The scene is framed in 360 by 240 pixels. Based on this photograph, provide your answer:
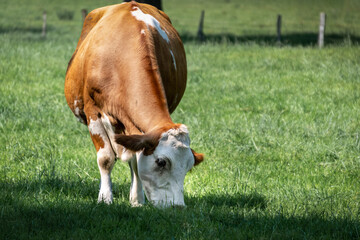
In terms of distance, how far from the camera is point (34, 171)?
17.5 feet

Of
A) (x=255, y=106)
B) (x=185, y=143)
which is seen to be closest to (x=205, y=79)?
(x=255, y=106)

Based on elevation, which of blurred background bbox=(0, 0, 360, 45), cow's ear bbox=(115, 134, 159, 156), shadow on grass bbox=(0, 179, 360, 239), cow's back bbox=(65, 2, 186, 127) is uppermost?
cow's back bbox=(65, 2, 186, 127)

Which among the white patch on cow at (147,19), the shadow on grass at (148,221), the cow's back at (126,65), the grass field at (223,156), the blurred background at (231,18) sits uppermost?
the white patch on cow at (147,19)

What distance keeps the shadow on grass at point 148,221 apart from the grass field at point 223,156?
0.04ft

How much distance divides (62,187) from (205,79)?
693 cm

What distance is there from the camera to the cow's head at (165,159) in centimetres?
374

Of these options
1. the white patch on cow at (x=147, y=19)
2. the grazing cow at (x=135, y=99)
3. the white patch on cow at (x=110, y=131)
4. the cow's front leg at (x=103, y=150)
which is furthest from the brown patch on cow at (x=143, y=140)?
the white patch on cow at (x=147, y=19)

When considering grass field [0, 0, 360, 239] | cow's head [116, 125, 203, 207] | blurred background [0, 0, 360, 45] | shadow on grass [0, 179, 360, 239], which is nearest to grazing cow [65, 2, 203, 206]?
cow's head [116, 125, 203, 207]

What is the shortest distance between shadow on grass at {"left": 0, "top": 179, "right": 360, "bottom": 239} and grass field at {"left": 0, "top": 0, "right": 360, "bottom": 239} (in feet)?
0.04

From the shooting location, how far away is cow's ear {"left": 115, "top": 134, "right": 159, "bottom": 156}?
373cm

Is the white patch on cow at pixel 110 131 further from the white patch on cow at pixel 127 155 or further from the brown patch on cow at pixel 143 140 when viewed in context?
the brown patch on cow at pixel 143 140

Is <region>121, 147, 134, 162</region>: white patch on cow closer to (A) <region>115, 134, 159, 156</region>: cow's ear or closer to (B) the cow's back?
(B) the cow's back

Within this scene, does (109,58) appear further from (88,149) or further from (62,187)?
(88,149)

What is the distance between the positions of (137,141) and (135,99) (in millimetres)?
507
